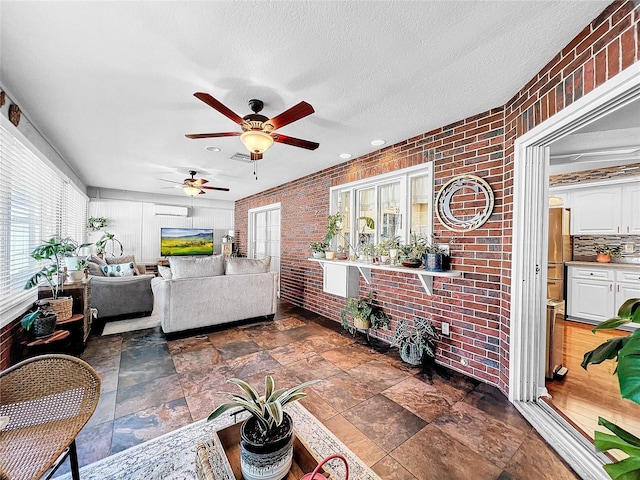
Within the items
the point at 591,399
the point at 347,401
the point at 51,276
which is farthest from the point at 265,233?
the point at 591,399

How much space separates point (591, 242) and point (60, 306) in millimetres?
7240

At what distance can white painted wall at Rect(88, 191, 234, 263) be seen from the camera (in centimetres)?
673

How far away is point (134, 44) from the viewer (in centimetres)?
163

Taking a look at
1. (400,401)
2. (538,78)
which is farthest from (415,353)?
(538,78)

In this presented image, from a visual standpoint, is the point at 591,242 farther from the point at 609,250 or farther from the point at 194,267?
the point at 194,267

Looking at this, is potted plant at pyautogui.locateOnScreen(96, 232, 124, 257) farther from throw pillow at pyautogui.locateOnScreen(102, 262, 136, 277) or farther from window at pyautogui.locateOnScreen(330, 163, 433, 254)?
window at pyautogui.locateOnScreen(330, 163, 433, 254)

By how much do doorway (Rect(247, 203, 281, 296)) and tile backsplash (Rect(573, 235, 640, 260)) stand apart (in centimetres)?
539

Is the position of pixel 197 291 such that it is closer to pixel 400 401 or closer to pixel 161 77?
pixel 161 77

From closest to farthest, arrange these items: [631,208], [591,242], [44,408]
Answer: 1. [44,408]
2. [631,208]
3. [591,242]

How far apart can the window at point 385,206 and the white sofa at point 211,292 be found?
137 centimetres

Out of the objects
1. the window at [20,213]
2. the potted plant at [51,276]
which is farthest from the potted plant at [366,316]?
the window at [20,213]

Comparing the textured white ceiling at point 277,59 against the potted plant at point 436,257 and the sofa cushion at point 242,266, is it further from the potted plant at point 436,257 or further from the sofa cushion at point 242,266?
the sofa cushion at point 242,266

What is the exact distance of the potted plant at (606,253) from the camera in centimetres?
415

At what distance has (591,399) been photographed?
2.14 meters
